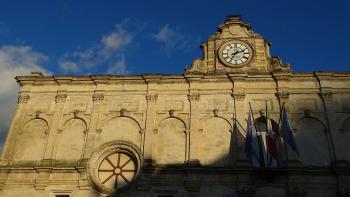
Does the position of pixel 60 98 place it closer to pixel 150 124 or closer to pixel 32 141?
pixel 32 141

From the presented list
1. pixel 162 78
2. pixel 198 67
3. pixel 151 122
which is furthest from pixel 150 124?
pixel 198 67

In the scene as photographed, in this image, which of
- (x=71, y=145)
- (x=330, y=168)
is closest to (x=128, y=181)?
(x=71, y=145)

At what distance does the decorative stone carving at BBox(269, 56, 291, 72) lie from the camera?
80.5 ft

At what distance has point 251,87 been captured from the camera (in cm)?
2406

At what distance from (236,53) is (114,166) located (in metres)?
10.2

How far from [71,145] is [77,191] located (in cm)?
290

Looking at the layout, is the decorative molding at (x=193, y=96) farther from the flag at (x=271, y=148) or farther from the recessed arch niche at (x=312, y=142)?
the recessed arch niche at (x=312, y=142)

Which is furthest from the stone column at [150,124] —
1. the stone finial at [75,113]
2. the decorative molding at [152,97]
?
the stone finial at [75,113]

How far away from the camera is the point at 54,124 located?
23875mm

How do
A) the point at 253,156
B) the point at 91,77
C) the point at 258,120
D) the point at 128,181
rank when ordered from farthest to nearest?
the point at 91,77 → the point at 258,120 → the point at 128,181 → the point at 253,156

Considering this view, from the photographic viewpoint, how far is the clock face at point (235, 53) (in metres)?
25.4

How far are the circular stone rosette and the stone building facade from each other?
6 cm

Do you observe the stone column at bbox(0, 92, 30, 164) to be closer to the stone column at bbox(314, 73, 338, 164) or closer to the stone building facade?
the stone building facade

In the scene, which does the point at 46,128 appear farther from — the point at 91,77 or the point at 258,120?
the point at 258,120
